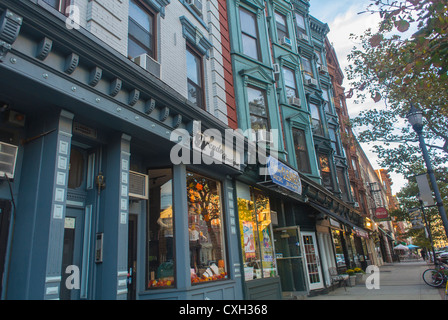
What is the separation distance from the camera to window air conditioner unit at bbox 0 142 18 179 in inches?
190

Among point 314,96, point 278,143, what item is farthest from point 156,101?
point 314,96

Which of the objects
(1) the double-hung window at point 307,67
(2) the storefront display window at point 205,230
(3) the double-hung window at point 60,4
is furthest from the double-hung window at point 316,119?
(3) the double-hung window at point 60,4

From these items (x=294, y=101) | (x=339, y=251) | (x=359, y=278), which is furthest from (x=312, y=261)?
(x=294, y=101)

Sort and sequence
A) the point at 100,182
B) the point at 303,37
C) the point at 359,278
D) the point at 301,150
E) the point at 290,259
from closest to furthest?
1. the point at 100,182
2. the point at 290,259
3. the point at 301,150
4. the point at 359,278
5. the point at 303,37

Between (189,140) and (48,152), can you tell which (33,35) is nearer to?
(48,152)

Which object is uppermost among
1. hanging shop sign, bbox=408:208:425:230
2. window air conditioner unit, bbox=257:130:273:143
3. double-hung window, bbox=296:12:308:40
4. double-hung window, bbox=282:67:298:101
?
double-hung window, bbox=296:12:308:40

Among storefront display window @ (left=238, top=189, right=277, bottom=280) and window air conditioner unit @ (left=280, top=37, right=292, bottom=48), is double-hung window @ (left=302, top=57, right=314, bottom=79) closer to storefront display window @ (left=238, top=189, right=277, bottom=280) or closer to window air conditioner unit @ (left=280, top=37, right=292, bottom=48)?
window air conditioner unit @ (left=280, top=37, right=292, bottom=48)

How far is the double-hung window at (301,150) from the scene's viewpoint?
15648mm

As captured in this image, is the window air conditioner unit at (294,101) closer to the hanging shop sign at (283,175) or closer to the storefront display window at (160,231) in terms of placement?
the hanging shop sign at (283,175)

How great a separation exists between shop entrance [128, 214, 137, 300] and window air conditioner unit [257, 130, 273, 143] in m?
6.23

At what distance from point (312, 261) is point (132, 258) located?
30.9 ft

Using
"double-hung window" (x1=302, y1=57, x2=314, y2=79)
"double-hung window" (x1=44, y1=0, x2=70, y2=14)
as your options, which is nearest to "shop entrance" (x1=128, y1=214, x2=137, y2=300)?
"double-hung window" (x1=44, y1=0, x2=70, y2=14)

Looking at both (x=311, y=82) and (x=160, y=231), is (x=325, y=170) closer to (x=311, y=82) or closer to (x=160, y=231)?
(x=311, y=82)

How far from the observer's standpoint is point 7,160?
193 inches
